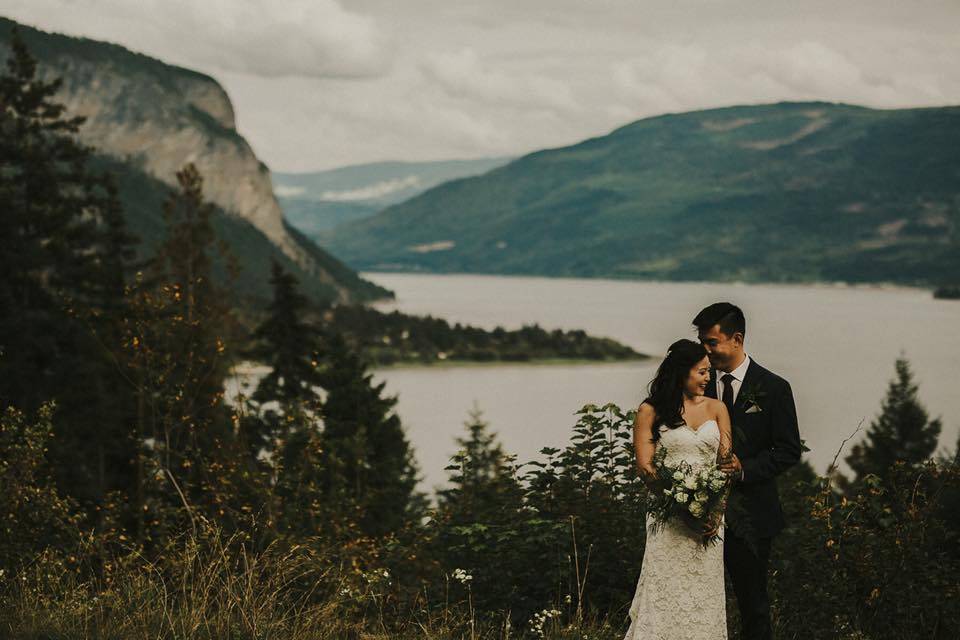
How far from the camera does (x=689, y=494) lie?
18.0ft

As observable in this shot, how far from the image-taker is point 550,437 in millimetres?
63969

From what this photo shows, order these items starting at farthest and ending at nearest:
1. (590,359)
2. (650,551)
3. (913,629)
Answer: (590,359), (913,629), (650,551)

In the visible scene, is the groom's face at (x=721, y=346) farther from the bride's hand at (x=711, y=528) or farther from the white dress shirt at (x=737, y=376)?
the bride's hand at (x=711, y=528)

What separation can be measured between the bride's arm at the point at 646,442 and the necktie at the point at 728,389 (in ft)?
1.93

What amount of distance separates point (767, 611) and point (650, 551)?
32.4 inches

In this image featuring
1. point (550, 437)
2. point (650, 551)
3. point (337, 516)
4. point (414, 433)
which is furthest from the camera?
point (414, 433)

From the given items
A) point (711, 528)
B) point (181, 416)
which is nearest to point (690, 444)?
point (711, 528)

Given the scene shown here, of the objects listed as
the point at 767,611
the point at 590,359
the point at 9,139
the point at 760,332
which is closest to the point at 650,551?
the point at 767,611

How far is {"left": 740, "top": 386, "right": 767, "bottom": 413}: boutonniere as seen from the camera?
228 inches

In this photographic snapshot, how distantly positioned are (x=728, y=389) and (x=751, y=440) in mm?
323

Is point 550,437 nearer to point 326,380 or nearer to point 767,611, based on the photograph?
point 326,380

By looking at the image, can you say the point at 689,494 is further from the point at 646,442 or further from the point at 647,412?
the point at 647,412

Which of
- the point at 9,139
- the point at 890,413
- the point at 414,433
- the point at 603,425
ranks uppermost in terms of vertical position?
the point at 9,139

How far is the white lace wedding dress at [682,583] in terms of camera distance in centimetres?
566
